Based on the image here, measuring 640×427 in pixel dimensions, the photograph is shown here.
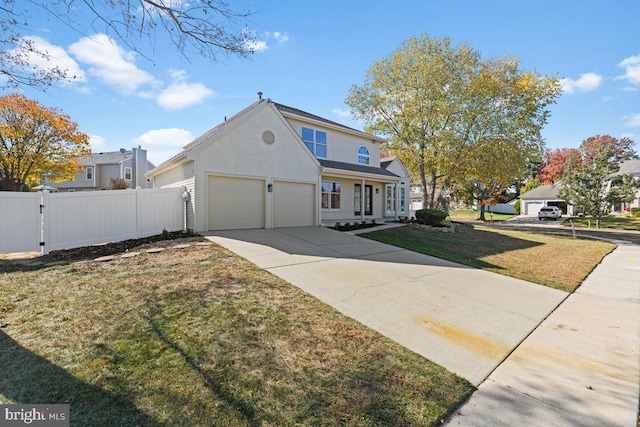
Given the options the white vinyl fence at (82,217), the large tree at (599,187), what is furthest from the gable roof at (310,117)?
the large tree at (599,187)

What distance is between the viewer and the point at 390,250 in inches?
377

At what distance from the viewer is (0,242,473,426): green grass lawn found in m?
2.42

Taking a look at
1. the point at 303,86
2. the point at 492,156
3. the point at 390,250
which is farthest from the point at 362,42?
the point at 492,156

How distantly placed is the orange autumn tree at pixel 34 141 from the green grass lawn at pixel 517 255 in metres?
25.3

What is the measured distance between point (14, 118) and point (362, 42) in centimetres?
2426

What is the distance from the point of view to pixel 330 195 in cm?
1599

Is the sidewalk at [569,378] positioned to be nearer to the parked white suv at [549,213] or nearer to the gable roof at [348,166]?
the gable roof at [348,166]

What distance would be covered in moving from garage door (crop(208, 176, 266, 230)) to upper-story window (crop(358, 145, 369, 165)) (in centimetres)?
856

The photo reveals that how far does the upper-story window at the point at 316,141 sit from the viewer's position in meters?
15.7

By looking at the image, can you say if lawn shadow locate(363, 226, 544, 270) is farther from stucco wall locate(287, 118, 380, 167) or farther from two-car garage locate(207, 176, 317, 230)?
stucco wall locate(287, 118, 380, 167)

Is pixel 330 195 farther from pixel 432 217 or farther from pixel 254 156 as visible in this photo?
pixel 432 217

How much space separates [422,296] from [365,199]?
13122 mm

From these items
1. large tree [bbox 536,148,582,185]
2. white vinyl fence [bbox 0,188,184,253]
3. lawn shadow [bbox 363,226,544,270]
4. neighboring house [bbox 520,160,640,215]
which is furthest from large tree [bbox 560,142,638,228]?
large tree [bbox 536,148,582,185]

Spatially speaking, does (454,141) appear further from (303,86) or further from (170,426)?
(170,426)
